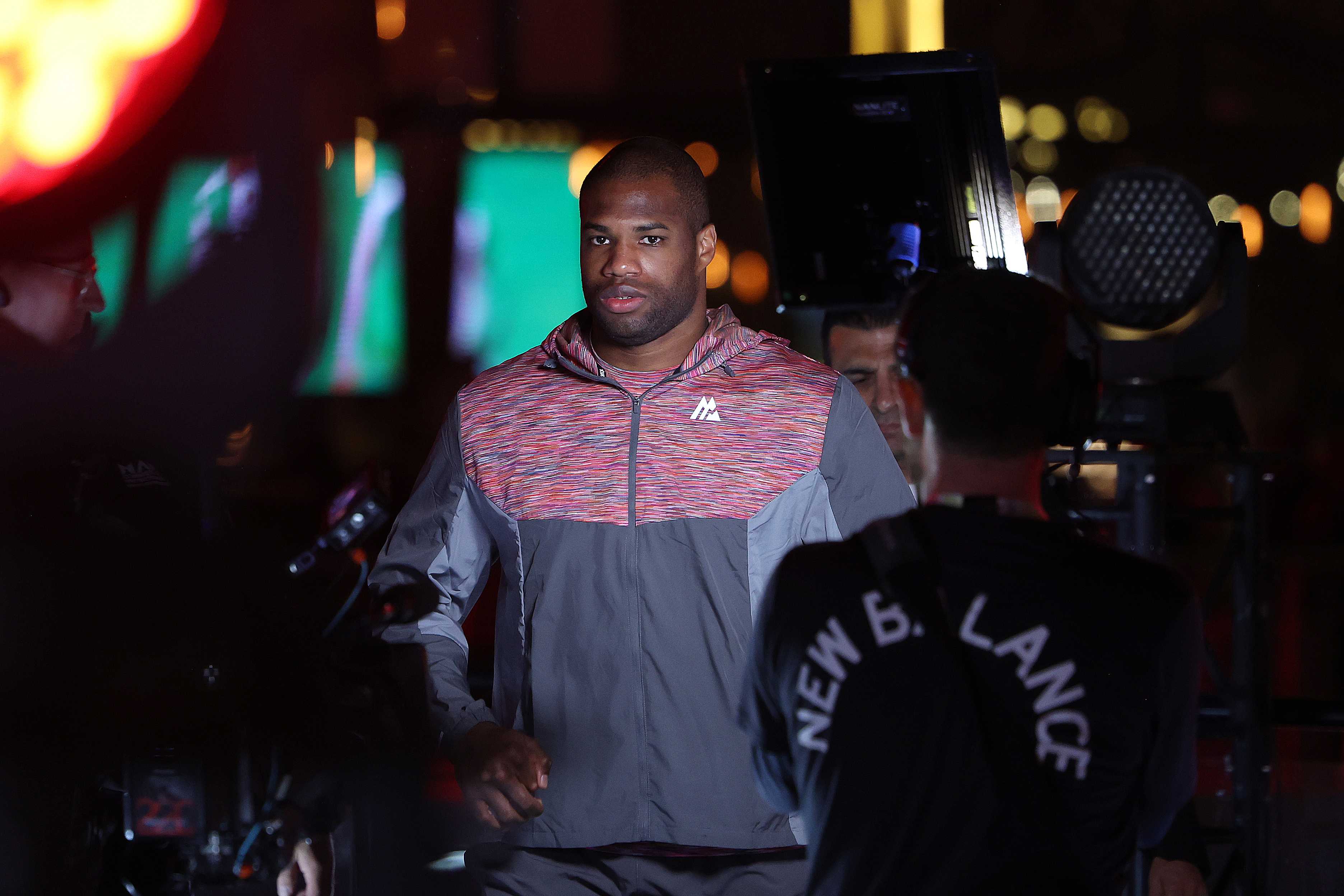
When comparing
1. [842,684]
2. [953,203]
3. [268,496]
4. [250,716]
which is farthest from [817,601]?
[268,496]

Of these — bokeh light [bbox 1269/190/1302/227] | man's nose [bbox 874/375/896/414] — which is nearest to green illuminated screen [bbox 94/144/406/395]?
man's nose [bbox 874/375/896/414]

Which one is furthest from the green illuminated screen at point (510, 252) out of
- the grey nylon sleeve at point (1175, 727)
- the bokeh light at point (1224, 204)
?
the grey nylon sleeve at point (1175, 727)

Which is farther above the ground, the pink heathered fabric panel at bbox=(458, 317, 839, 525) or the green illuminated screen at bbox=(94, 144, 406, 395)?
the green illuminated screen at bbox=(94, 144, 406, 395)

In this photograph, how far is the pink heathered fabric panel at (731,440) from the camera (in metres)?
1.58

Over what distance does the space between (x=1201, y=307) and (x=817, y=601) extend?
1288 mm

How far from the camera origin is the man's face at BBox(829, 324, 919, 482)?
7.97ft

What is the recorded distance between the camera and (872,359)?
8.06 ft

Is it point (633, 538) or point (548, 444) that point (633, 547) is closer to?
point (633, 538)

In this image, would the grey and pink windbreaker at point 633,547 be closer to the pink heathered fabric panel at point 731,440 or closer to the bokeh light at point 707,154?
the pink heathered fabric panel at point 731,440

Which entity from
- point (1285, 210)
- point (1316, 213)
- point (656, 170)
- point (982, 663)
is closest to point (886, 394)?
point (656, 170)

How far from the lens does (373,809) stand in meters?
2.24

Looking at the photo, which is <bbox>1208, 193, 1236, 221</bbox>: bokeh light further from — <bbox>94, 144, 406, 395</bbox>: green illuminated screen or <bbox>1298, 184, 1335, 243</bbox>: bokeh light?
<bbox>94, 144, 406, 395</bbox>: green illuminated screen

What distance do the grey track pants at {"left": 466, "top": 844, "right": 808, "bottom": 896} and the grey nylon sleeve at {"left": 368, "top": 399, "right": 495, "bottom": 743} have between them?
7.4 inches

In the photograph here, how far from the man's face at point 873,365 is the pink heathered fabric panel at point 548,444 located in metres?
0.91
